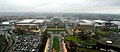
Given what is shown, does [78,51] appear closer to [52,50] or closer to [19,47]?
[52,50]

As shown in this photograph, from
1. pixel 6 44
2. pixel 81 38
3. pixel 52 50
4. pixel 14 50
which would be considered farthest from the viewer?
pixel 81 38

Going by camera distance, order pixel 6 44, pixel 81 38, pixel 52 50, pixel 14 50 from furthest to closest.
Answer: pixel 81 38 → pixel 6 44 → pixel 52 50 → pixel 14 50

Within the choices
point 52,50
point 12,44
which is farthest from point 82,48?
point 12,44

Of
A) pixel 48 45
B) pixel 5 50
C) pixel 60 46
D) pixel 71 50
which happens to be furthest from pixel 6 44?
pixel 71 50

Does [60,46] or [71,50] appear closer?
[71,50]

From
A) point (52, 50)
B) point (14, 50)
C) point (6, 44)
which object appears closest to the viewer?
point (14, 50)

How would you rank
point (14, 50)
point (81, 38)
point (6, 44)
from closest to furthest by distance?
point (14, 50) < point (6, 44) < point (81, 38)

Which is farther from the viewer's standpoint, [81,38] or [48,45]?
[81,38]

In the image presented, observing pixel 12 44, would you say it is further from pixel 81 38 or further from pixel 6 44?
pixel 81 38
